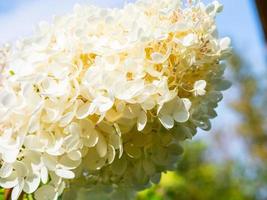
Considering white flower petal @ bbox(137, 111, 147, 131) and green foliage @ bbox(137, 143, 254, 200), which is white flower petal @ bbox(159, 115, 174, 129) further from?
green foliage @ bbox(137, 143, 254, 200)

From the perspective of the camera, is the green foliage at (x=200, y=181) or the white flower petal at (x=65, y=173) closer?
the white flower petal at (x=65, y=173)

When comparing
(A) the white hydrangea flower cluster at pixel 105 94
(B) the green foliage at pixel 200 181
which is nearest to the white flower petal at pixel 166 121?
(A) the white hydrangea flower cluster at pixel 105 94

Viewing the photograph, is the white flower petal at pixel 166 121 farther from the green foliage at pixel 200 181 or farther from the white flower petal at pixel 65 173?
the green foliage at pixel 200 181

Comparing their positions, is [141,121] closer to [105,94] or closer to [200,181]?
[105,94]

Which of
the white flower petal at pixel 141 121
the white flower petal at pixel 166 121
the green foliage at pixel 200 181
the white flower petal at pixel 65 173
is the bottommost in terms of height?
the green foliage at pixel 200 181

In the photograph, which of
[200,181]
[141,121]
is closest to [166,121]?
[141,121]

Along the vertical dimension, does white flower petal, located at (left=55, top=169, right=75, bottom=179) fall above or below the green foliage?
above

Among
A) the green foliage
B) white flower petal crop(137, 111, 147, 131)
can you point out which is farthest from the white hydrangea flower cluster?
the green foliage

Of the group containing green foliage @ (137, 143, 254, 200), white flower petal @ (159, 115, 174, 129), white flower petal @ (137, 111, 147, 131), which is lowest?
green foliage @ (137, 143, 254, 200)

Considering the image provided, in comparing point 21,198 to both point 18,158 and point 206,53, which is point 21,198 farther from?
point 206,53

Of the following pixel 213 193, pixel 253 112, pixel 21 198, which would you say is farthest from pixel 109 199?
pixel 253 112
